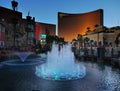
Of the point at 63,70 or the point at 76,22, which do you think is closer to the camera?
the point at 63,70

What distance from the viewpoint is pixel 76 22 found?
96500 mm

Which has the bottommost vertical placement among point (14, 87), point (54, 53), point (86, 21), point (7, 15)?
point (14, 87)

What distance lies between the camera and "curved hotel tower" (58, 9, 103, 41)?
8925 cm

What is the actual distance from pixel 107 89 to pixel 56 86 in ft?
8.63

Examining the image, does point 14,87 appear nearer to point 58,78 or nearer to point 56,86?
point 56,86

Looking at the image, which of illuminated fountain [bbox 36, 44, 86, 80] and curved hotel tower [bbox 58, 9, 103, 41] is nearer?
illuminated fountain [bbox 36, 44, 86, 80]

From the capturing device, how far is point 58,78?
9.43 m

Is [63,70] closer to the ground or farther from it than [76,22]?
closer to the ground

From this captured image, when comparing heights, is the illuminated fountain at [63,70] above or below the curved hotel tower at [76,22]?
below

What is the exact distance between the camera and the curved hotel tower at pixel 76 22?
8925cm

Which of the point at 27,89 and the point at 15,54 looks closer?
the point at 27,89

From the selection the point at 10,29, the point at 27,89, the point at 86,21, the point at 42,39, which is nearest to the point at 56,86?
the point at 27,89

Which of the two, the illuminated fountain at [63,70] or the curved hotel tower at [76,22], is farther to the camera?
the curved hotel tower at [76,22]

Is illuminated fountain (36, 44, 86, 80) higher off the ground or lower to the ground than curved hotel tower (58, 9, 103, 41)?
lower
